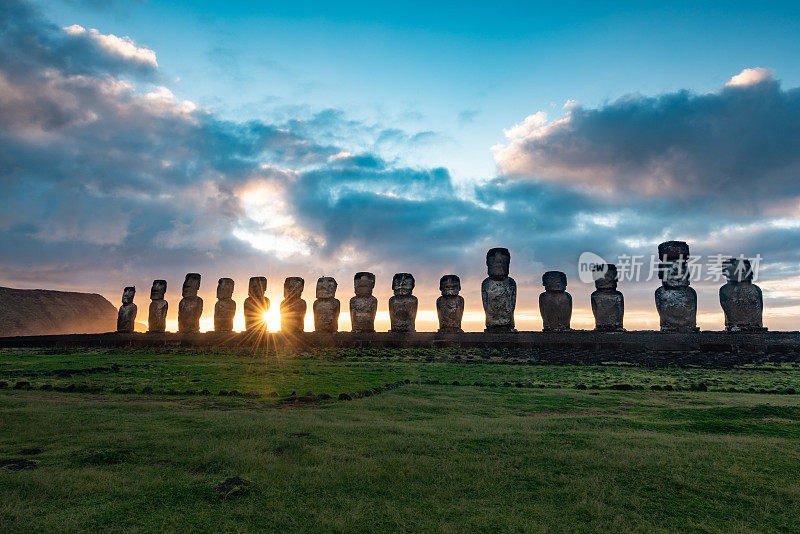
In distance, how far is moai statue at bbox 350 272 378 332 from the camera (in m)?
20.5

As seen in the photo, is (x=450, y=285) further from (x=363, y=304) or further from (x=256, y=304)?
(x=256, y=304)

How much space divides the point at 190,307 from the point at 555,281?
17871 millimetres

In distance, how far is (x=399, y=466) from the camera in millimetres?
3072

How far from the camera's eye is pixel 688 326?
1728 cm

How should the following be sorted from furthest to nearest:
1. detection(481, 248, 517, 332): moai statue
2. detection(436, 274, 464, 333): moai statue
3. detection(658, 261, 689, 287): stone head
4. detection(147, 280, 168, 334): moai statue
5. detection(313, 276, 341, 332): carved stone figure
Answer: detection(147, 280, 168, 334): moai statue < detection(313, 276, 341, 332): carved stone figure < detection(436, 274, 464, 333): moai statue < detection(481, 248, 517, 332): moai statue < detection(658, 261, 689, 287): stone head

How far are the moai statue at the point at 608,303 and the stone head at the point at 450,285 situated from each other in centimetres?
534

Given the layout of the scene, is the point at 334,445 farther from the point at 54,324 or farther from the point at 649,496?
the point at 54,324

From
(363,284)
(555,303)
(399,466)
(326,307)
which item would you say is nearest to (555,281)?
(555,303)

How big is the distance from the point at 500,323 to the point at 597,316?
3.77 metres

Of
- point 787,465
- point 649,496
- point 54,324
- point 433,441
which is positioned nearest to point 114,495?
point 433,441

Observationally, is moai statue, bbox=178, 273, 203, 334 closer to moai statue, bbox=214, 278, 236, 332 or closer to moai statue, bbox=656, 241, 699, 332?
moai statue, bbox=214, 278, 236, 332

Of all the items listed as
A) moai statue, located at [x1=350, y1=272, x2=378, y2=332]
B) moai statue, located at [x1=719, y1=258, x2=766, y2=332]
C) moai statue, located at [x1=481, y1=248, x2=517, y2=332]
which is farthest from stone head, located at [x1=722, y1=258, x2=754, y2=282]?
moai statue, located at [x1=350, y1=272, x2=378, y2=332]

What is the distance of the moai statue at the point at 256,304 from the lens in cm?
2225

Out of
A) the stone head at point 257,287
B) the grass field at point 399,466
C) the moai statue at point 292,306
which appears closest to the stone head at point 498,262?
the moai statue at point 292,306
